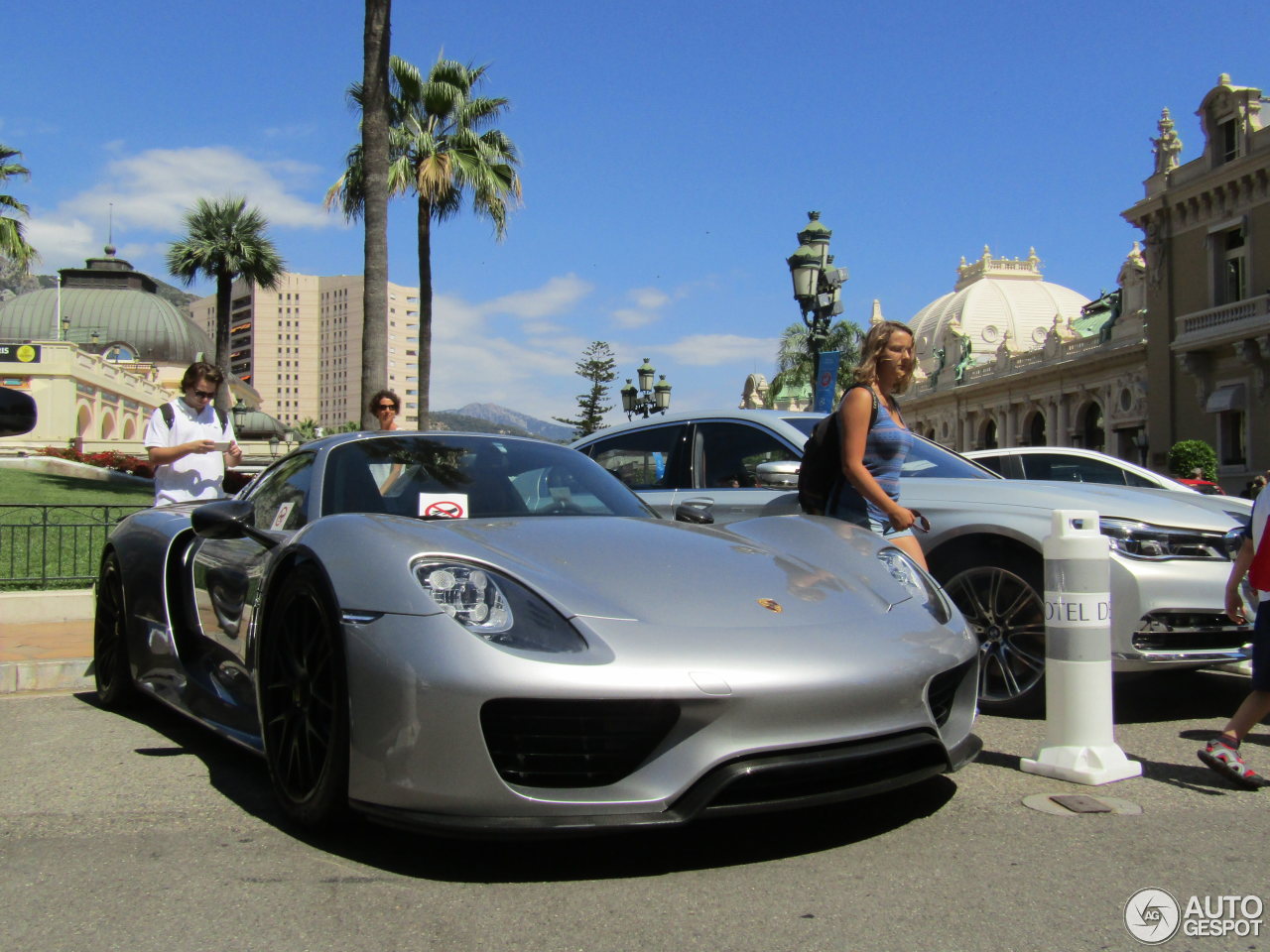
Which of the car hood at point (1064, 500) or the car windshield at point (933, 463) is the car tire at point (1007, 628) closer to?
the car hood at point (1064, 500)

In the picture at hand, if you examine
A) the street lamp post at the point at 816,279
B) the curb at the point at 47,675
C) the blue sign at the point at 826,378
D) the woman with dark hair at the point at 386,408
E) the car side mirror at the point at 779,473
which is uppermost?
the street lamp post at the point at 816,279

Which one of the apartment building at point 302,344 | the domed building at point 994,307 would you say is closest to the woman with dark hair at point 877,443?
the domed building at point 994,307

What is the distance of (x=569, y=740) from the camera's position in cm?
273

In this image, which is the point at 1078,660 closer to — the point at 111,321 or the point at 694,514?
the point at 694,514

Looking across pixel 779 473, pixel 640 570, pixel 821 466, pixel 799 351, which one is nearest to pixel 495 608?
pixel 640 570

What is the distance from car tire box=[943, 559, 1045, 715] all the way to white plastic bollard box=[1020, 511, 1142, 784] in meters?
0.86

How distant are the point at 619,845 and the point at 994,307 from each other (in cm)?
10828

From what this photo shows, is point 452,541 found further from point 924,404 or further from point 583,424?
point 924,404

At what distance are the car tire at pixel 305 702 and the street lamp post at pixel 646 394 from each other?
23.2m

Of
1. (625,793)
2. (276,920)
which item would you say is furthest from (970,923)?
(276,920)

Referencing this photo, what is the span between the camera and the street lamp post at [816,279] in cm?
1368

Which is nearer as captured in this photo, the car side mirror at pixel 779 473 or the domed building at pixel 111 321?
the car side mirror at pixel 779 473

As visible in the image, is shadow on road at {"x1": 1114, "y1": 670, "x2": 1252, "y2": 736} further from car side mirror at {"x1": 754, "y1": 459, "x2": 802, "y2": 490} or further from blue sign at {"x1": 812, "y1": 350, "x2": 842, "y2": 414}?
blue sign at {"x1": 812, "y1": 350, "x2": 842, "y2": 414}

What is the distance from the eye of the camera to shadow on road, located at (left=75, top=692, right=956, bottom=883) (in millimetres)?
2896
